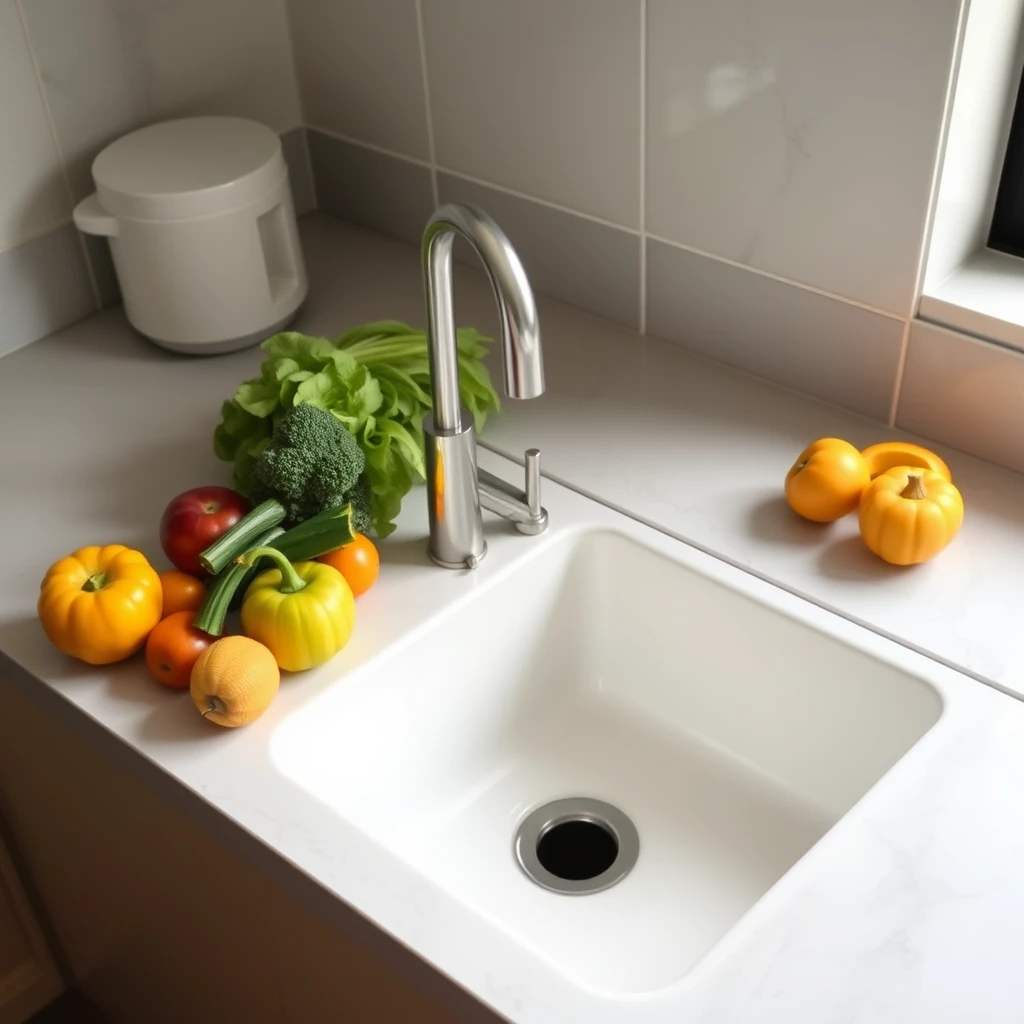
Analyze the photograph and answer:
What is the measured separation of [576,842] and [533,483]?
12.4 inches

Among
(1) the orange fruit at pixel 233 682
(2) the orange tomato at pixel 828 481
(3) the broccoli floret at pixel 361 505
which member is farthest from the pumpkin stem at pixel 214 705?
(2) the orange tomato at pixel 828 481

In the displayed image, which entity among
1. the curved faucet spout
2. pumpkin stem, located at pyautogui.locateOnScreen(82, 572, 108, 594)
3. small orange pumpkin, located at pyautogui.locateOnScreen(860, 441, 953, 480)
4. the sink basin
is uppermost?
the curved faucet spout

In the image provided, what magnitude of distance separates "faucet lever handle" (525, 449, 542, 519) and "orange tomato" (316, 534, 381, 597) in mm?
142

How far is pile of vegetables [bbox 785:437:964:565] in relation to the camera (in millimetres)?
1044

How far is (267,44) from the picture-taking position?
154cm

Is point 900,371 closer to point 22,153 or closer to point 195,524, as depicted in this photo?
point 195,524

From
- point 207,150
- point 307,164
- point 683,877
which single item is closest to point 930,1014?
point 683,877

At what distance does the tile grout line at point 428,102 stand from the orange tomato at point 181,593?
65 centimetres

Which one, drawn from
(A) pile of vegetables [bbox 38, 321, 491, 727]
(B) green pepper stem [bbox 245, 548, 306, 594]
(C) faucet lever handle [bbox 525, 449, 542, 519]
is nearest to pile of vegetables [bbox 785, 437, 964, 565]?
(C) faucet lever handle [bbox 525, 449, 542, 519]

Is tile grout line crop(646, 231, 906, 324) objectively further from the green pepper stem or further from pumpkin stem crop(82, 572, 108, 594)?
pumpkin stem crop(82, 572, 108, 594)

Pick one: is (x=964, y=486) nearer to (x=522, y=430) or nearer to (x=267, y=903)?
(x=522, y=430)

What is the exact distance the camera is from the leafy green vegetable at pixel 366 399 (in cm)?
113

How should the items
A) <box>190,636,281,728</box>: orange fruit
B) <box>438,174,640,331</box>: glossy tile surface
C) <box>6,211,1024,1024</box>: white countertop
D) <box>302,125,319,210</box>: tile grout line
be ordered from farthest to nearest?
<box>302,125,319,210</box>: tile grout line, <box>438,174,640,331</box>: glossy tile surface, <box>190,636,281,728</box>: orange fruit, <box>6,211,1024,1024</box>: white countertop

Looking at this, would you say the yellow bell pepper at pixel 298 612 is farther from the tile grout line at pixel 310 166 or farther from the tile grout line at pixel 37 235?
the tile grout line at pixel 310 166
